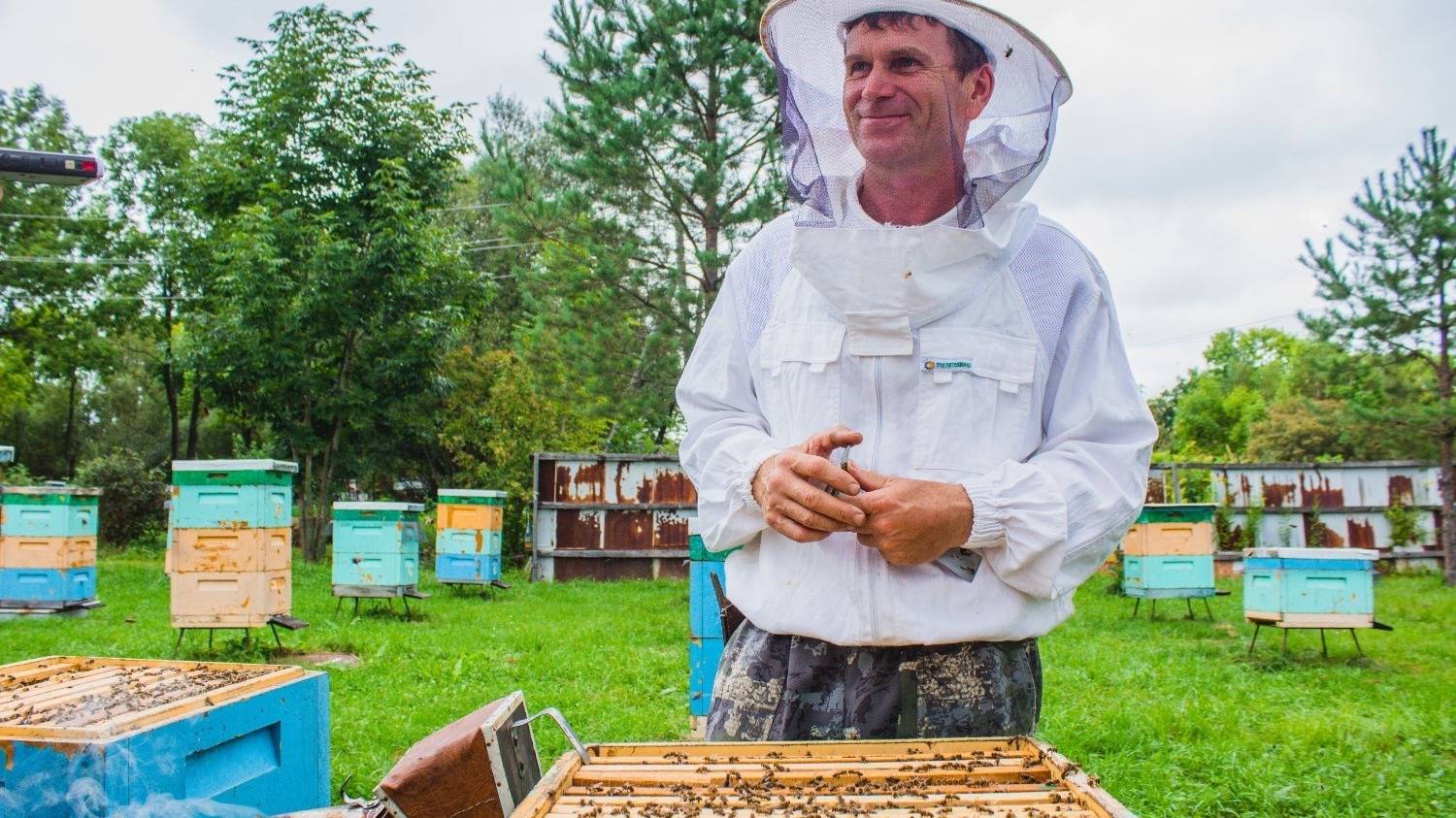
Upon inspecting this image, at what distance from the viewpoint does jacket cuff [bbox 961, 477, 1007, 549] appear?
1.31 metres

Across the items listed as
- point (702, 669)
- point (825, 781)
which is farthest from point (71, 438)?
point (825, 781)

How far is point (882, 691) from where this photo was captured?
1.42 m

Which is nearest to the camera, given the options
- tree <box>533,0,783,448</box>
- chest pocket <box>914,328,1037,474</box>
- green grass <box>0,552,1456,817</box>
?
chest pocket <box>914,328,1037,474</box>

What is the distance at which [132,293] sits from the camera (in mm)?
20062

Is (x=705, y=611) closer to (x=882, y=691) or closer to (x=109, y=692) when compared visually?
(x=109, y=692)

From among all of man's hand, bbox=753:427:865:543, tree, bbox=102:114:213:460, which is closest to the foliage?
man's hand, bbox=753:427:865:543

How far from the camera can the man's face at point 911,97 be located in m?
1.45

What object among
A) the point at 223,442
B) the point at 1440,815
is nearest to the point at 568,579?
the point at 1440,815

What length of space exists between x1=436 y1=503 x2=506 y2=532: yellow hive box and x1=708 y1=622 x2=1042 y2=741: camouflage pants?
31.2ft

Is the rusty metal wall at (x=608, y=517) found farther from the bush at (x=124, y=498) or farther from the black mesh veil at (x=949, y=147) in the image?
the black mesh veil at (x=949, y=147)

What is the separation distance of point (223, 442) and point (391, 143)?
1475 cm

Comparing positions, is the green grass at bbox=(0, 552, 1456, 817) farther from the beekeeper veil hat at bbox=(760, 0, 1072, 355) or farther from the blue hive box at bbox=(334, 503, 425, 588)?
the beekeeper veil hat at bbox=(760, 0, 1072, 355)

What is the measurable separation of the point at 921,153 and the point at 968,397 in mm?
341

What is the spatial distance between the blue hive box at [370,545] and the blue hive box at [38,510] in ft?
6.63
